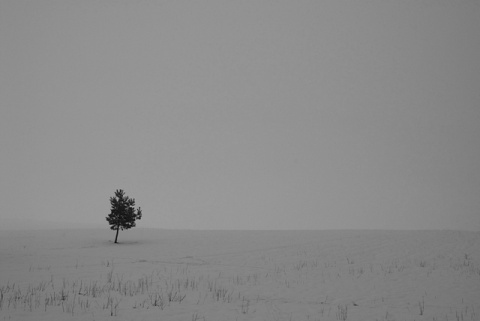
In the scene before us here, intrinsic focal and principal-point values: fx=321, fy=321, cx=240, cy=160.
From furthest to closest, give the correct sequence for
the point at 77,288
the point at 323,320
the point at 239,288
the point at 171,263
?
1. the point at 171,263
2. the point at 239,288
3. the point at 77,288
4. the point at 323,320

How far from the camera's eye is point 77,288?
11.3m

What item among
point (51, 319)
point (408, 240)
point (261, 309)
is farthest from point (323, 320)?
point (408, 240)

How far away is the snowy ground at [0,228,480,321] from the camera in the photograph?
29.2ft

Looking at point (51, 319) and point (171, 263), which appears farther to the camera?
point (171, 263)

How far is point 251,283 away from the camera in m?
12.9

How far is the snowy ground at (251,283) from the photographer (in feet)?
29.2

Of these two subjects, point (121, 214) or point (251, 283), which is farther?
point (121, 214)

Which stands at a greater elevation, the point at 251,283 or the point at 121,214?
the point at 121,214

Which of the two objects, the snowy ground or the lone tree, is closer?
the snowy ground

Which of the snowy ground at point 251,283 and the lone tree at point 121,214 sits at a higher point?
the lone tree at point 121,214

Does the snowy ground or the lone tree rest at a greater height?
the lone tree

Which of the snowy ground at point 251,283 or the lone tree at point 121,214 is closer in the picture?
the snowy ground at point 251,283

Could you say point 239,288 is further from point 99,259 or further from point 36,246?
point 36,246

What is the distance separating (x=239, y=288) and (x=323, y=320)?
14.1 ft
